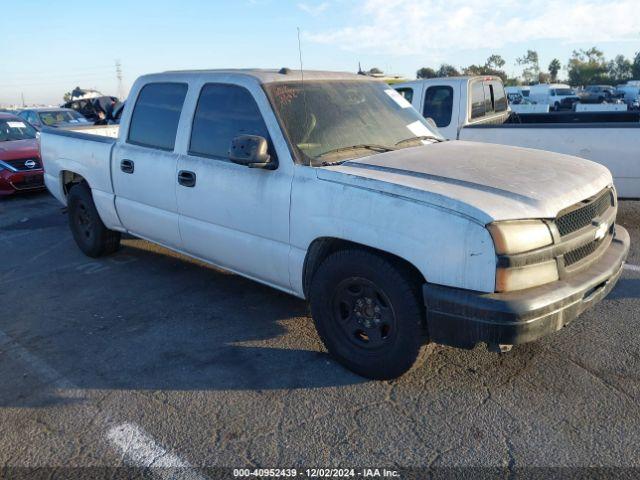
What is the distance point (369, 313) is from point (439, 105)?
18.1 ft

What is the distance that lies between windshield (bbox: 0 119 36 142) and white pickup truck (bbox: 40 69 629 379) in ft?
23.7

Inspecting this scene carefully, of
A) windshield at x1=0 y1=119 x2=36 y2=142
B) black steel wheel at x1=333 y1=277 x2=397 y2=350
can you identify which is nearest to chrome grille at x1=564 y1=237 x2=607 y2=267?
black steel wheel at x1=333 y1=277 x2=397 y2=350

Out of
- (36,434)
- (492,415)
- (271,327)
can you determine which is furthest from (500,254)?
(36,434)

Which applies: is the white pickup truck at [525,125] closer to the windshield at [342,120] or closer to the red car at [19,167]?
the windshield at [342,120]

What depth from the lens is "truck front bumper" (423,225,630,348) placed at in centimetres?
275

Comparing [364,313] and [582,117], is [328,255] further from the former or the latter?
[582,117]

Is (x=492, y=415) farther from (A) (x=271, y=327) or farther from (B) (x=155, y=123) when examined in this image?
(B) (x=155, y=123)

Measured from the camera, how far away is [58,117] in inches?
637

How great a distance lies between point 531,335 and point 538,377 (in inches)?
29.7

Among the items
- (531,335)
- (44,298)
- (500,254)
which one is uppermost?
(500,254)

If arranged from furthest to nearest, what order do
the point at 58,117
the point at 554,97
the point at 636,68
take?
the point at 636,68
the point at 554,97
the point at 58,117

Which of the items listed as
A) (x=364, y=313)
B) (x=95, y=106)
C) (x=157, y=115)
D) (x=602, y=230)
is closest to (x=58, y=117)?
(x=95, y=106)

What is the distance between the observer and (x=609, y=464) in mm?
2643


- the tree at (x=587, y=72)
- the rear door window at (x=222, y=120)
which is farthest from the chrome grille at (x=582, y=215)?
the tree at (x=587, y=72)
